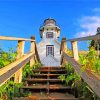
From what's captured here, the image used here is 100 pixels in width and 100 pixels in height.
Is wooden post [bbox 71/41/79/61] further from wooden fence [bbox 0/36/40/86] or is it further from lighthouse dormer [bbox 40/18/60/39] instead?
lighthouse dormer [bbox 40/18/60/39]

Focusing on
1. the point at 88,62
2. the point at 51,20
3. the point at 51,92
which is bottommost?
the point at 51,92

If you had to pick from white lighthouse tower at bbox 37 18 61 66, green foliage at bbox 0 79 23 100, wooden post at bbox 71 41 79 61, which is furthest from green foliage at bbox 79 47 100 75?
white lighthouse tower at bbox 37 18 61 66

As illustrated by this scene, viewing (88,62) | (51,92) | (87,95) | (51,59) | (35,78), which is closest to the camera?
(87,95)

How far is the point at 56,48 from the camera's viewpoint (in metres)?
35.7

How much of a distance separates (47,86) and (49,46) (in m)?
29.8

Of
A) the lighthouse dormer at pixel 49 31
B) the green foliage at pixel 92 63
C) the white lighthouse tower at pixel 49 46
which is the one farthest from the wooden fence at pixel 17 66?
the lighthouse dormer at pixel 49 31

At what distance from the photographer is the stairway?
654 cm

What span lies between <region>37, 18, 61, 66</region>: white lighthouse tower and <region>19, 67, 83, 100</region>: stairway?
76.0 ft

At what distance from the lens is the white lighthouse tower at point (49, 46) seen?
33.7 m

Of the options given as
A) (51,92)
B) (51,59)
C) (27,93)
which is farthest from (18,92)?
(51,59)

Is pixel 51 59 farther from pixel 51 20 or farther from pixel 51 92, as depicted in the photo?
pixel 51 92

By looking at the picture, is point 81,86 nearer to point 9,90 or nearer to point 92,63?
point 92,63

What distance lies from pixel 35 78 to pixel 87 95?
10.4 feet

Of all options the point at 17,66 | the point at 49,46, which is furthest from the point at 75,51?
the point at 49,46
